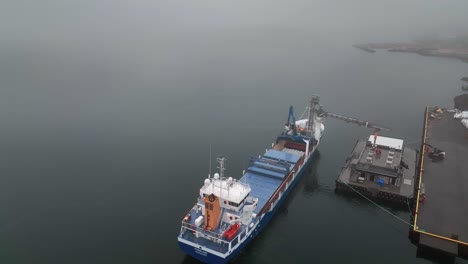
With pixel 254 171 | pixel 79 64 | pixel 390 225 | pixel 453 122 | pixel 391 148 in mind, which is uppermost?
pixel 79 64

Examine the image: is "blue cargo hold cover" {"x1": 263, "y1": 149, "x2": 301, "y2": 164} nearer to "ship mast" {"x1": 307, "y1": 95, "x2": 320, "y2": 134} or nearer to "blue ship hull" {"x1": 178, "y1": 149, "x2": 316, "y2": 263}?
"blue ship hull" {"x1": 178, "y1": 149, "x2": 316, "y2": 263}

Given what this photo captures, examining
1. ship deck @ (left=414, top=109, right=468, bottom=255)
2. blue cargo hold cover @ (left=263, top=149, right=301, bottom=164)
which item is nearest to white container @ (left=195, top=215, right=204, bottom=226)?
blue cargo hold cover @ (left=263, top=149, right=301, bottom=164)

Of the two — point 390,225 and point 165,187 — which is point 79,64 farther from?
point 390,225

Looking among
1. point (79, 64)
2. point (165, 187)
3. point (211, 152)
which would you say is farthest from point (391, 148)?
point (79, 64)

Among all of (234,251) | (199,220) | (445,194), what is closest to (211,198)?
(199,220)

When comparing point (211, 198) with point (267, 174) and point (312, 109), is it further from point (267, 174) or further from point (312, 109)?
point (312, 109)

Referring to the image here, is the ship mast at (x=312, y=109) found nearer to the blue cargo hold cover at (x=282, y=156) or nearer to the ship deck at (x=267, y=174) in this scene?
the ship deck at (x=267, y=174)

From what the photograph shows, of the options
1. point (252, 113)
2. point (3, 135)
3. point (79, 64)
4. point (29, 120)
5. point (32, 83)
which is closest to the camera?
point (3, 135)

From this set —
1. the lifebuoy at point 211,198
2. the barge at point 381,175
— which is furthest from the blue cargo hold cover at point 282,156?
the lifebuoy at point 211,198

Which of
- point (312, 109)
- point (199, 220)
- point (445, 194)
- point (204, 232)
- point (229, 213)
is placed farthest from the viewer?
point (312, 109)
